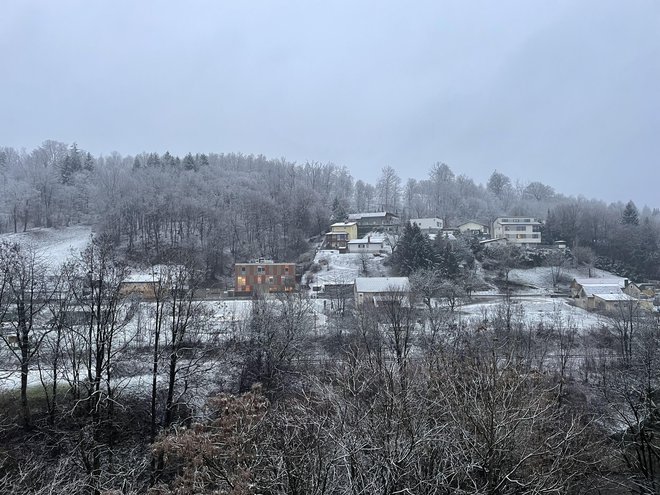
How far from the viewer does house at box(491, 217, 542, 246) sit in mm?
57156

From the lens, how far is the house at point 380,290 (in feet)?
109

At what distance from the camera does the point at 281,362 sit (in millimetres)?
22609

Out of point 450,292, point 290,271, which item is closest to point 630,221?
point 450,292

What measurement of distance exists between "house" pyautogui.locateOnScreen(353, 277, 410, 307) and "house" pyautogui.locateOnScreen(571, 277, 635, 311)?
1515 cm

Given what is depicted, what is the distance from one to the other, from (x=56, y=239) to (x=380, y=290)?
40523mm

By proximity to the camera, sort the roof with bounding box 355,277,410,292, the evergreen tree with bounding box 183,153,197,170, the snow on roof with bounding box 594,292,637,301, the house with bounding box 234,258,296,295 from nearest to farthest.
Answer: the snow on roof with bounding box 594,292,637,301
the roof with bounding box 355,277,410,292
the house with bounding box 234,258,296,295
the evergreen tree with bounding box 183,153,197,170

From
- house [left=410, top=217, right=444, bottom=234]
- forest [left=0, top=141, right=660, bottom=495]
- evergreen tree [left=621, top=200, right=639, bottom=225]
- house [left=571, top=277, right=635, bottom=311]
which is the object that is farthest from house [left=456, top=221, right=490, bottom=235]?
house [left=571, top=277, right=635, bottom=311]

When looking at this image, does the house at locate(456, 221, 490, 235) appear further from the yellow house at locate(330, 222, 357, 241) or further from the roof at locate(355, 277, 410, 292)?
the roof at locate(355, 277, 410, 292)

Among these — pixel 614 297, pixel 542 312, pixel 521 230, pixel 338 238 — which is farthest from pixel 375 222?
pixel 614 297

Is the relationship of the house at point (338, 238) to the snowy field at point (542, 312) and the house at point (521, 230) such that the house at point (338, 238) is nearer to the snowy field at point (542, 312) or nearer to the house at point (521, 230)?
the snowy field at point (542, 312)

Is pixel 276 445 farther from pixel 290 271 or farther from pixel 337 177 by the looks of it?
pixel 337 177

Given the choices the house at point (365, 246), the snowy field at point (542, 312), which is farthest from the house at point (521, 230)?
the snowy field at point (542, 312)

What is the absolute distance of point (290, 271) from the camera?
138ft

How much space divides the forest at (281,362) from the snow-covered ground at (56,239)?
2.54 m
